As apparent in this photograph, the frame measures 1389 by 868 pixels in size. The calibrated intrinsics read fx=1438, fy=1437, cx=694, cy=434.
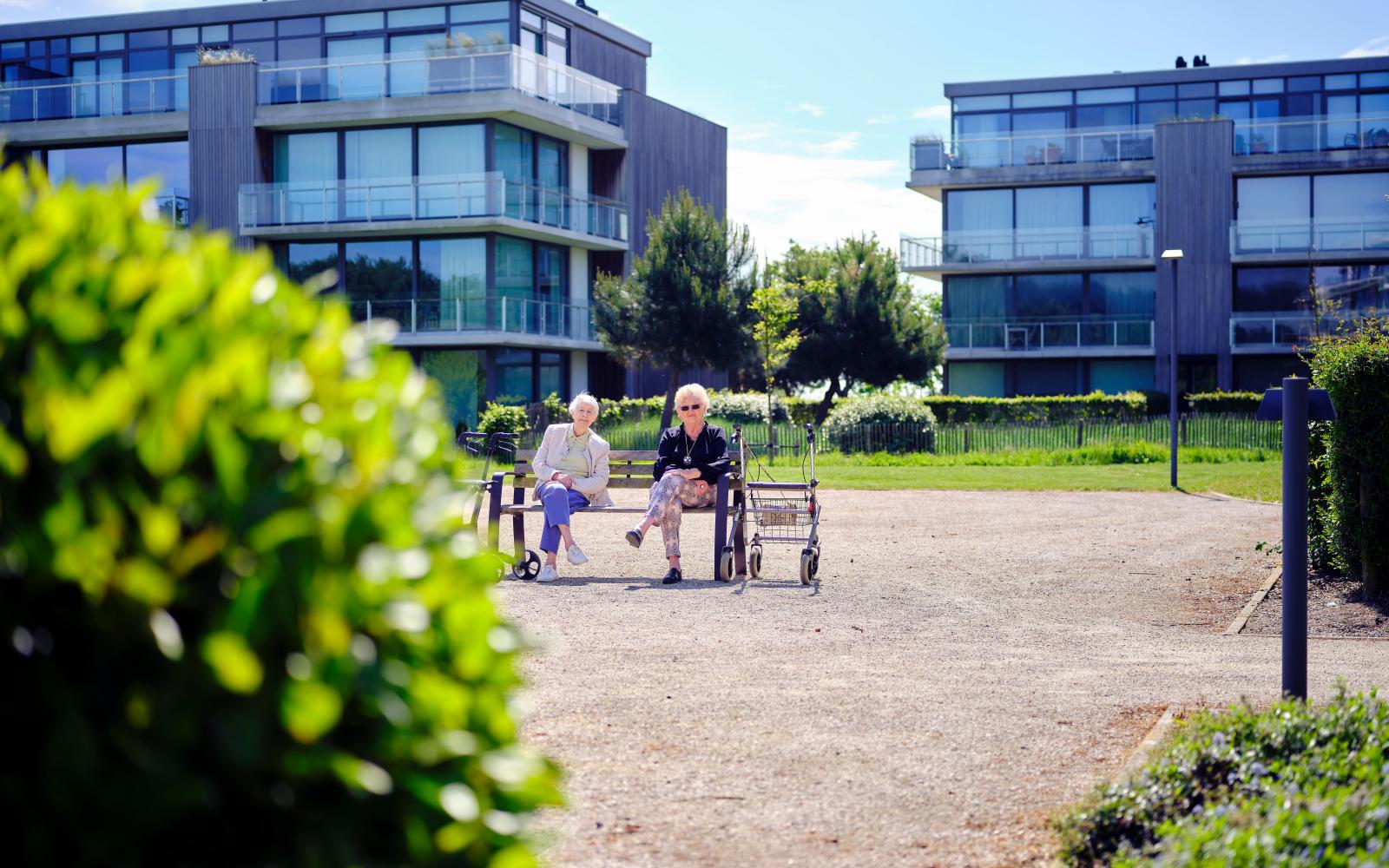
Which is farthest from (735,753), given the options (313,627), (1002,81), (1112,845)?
(1002,81)

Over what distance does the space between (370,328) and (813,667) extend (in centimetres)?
525

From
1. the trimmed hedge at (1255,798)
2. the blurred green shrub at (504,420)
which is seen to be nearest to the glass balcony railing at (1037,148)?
the blurred green shrub at (504,420)

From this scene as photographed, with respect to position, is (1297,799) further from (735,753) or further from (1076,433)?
(1076,433)

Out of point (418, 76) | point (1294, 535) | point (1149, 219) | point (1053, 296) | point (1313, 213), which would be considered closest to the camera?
point (1294, 535)

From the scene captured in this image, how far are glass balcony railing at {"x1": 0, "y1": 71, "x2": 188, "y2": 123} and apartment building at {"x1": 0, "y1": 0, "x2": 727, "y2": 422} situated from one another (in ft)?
0.16

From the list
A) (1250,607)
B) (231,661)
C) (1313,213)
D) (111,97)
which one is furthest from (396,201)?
(231,661)

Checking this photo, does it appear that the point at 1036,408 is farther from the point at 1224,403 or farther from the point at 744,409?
the point at 744,409

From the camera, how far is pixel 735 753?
543cm

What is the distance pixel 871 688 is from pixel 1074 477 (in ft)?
60.6

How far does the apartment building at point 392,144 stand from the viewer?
1437 inches

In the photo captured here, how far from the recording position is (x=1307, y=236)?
147 ft

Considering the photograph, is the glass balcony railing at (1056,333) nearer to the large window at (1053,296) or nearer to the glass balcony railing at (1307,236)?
the large window at (1053,296)

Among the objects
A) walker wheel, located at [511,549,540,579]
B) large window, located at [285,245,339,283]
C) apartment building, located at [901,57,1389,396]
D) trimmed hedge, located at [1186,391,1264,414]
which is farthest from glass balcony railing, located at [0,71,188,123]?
walker wheel, located at [511,549,540,579]

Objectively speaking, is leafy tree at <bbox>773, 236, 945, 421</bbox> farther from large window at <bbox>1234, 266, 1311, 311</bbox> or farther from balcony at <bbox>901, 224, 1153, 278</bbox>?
large window at <bbox>1234, 266, 1311, 311</bbox>
